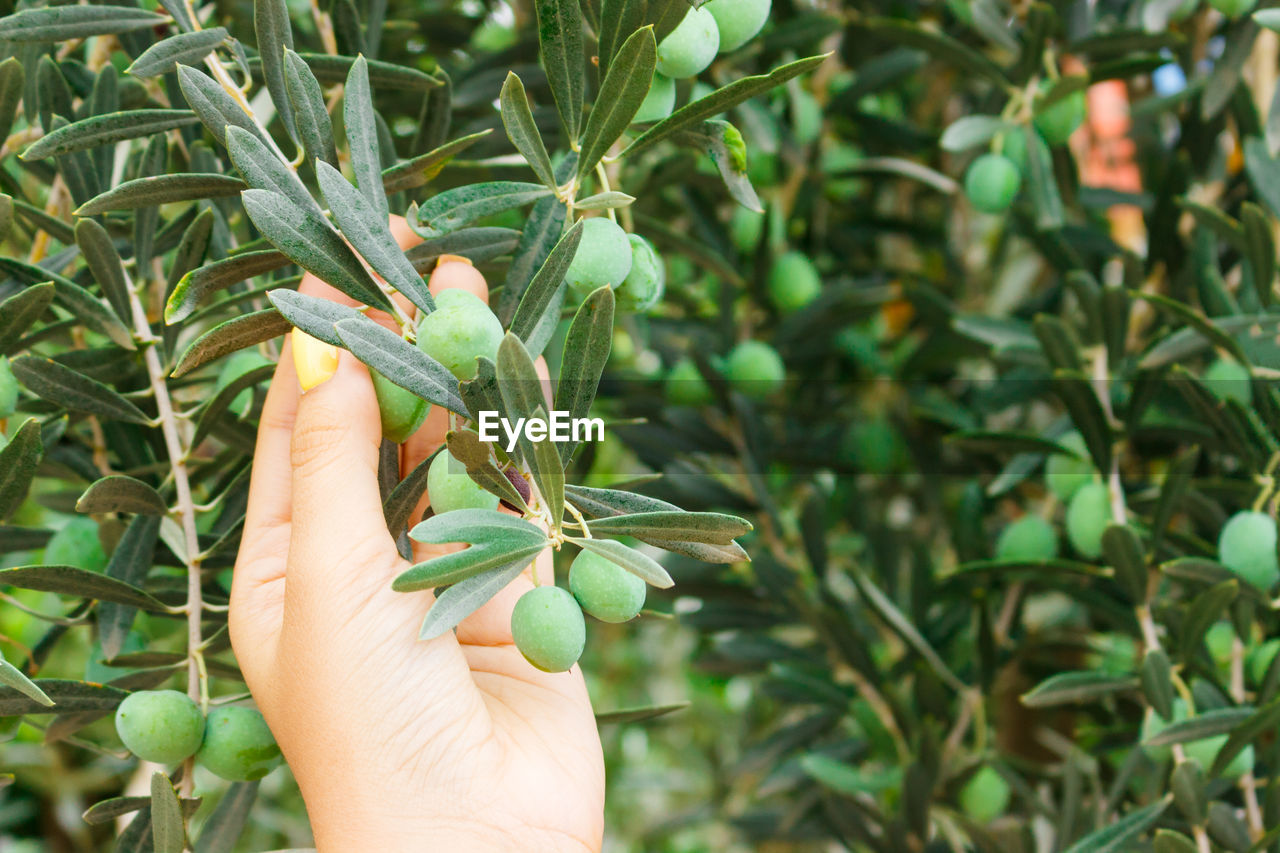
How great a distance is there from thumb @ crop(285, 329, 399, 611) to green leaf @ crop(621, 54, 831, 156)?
250 millimetres

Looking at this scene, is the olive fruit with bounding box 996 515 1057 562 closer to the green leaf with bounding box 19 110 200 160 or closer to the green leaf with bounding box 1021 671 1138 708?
the green leaf with bounding box 1021 671 1138 708

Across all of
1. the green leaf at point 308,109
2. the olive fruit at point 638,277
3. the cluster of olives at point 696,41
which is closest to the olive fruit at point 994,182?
the cluster of olives at point 696,41

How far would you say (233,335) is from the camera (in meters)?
0.60

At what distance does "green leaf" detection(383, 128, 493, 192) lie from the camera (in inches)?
26.4

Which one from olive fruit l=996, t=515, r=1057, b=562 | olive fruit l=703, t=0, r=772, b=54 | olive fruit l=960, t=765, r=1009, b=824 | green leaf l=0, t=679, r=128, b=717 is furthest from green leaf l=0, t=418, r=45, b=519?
olive fruit l=960, t=765, r=1009, b=824

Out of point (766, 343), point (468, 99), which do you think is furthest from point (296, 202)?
point (766, 343)

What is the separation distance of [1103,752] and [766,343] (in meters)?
0.76

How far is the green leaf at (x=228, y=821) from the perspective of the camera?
0.83m

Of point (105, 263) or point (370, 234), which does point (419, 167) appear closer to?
point (370, 234)

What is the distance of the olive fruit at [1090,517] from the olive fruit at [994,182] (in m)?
0.39

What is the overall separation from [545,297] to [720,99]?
173 mm

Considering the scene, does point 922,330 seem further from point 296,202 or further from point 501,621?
point 296,202

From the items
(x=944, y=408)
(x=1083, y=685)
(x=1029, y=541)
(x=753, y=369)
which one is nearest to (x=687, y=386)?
(x=753, y=369)

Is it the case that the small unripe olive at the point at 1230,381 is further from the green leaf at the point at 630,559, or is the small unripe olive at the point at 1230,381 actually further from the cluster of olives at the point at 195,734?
the cluster of olives at the point at 195,734
